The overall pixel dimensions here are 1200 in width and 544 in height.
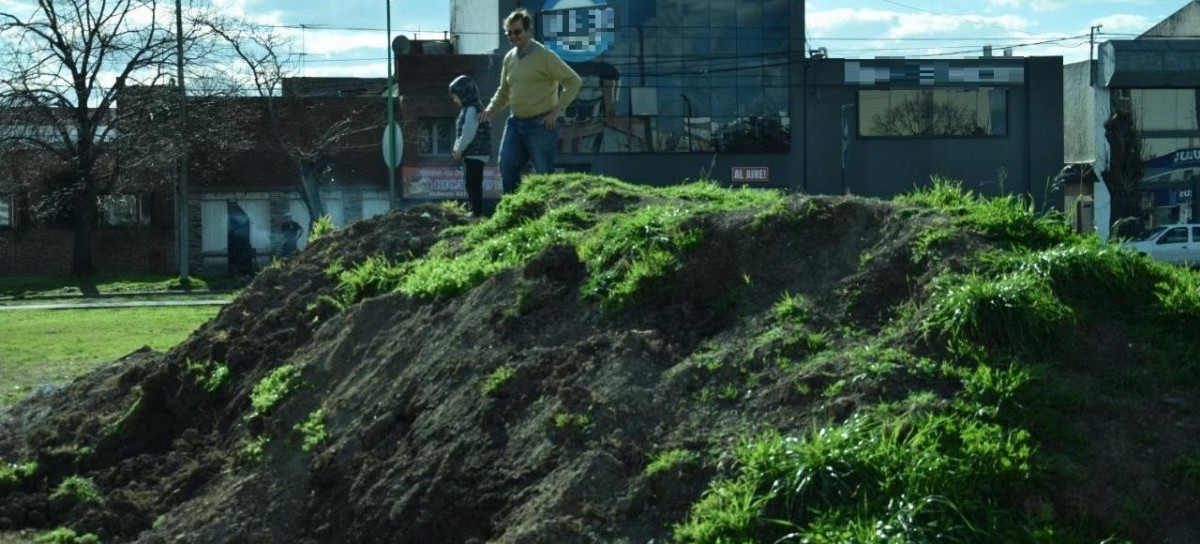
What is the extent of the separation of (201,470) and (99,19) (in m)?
43.0

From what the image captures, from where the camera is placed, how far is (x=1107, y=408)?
5.28 m

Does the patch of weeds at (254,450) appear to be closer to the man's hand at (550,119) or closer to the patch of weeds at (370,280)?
the patch of weeds at (370,280)

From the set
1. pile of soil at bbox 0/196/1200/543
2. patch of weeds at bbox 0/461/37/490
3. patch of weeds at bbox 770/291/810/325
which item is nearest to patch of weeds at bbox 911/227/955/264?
pile of soil at bbox 0/196/1200/543

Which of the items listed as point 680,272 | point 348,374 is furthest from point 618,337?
point 348,374

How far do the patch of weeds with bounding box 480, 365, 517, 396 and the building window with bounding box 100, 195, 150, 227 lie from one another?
160 feet

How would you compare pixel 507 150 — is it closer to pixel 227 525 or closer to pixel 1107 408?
pixel 227 525

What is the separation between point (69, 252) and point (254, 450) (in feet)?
160

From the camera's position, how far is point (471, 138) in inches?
471

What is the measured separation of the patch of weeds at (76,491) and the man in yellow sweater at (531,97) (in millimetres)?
4388

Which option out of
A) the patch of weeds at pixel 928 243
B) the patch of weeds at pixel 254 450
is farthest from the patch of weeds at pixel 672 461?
the patch of weeds at pixel 254 450

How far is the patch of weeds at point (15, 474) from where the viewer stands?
7.82 meters

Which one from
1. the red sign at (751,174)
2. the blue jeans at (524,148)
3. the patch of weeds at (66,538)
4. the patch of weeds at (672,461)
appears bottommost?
the patch of weeds at (66,538)

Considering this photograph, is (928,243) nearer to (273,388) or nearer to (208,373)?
(273,388)

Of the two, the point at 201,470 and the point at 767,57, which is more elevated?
the point at 767,57
